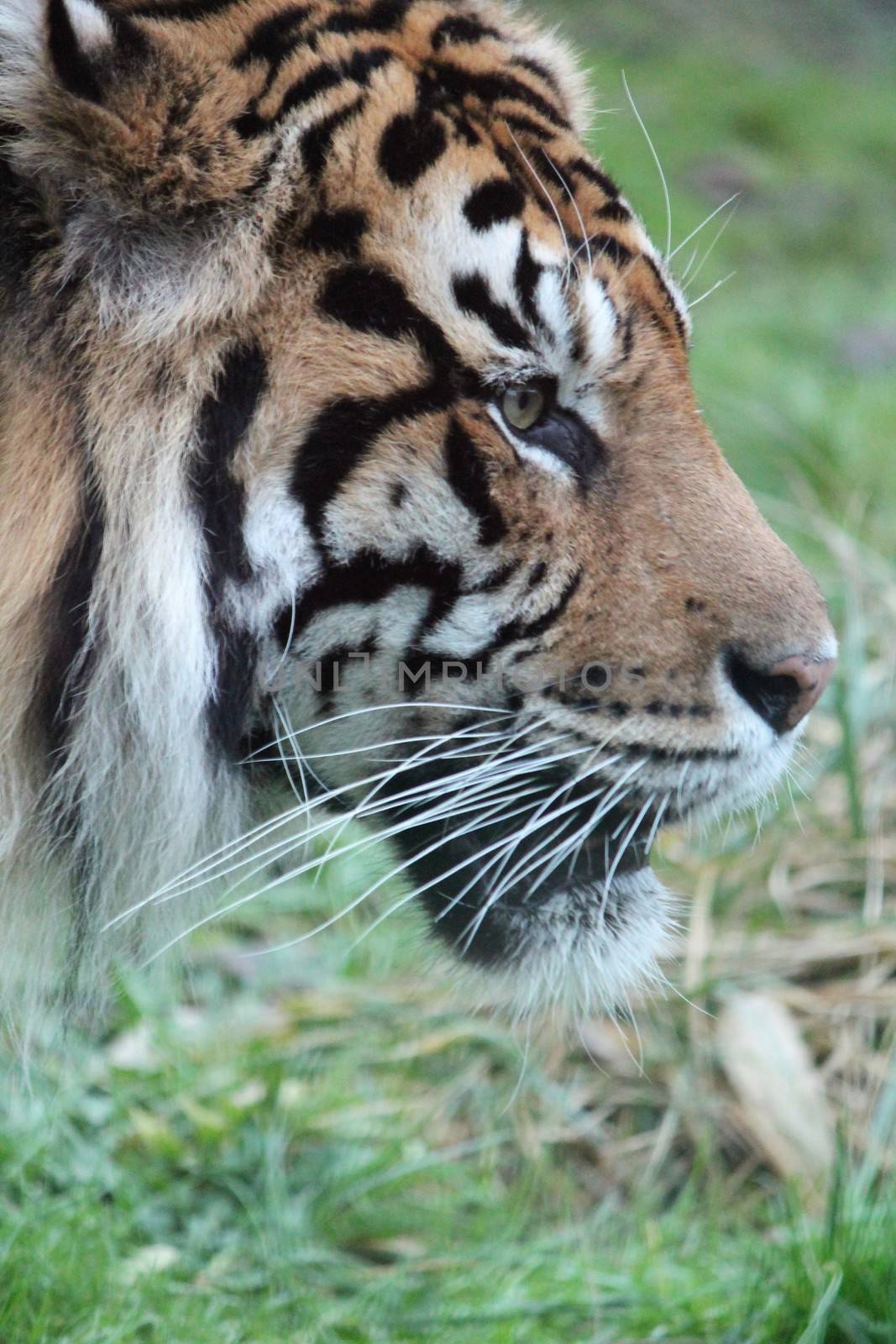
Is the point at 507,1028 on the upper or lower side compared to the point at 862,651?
lower

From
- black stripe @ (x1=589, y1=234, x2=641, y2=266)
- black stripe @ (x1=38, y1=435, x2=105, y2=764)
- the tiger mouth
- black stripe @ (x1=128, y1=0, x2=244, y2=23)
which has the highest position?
black stripe @ (x1=128, y1=0, x2=244, y2=23)

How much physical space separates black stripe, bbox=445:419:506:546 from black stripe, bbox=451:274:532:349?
13 centimetres

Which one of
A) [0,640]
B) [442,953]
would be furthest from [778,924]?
[0,640]

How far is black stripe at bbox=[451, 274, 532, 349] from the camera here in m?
1.94

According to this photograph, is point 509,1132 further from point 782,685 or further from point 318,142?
point 318,142

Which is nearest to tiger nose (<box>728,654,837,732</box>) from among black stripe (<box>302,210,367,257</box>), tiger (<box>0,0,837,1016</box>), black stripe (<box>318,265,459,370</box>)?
tiger (<box>0,0,837,1016</box>)

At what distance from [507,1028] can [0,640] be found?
182 centimetres

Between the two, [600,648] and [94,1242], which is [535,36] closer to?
[600,648]

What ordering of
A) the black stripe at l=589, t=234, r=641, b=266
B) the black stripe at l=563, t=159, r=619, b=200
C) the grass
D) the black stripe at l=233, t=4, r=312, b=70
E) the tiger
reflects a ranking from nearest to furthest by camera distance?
1. the tiger
2. the black stripe at l=233, t=4, r=312, b=70
3. the black stripe at l=589, t=234, r=641, b=266
4. the black stripe at l=563, t=159, r=619, b=200
5. the grass

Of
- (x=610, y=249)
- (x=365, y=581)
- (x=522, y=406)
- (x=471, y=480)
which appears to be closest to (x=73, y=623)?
(x=365, y=581)

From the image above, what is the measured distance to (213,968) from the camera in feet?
11.5

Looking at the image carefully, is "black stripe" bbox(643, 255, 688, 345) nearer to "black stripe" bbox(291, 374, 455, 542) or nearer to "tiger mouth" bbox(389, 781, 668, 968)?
"black stripe" bbox(291, 374, 455, 542)

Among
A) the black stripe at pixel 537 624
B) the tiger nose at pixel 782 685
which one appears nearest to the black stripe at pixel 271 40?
the black stripe at pixel 537 624

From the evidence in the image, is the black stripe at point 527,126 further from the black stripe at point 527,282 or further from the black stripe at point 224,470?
the black stripe at point 224,470
